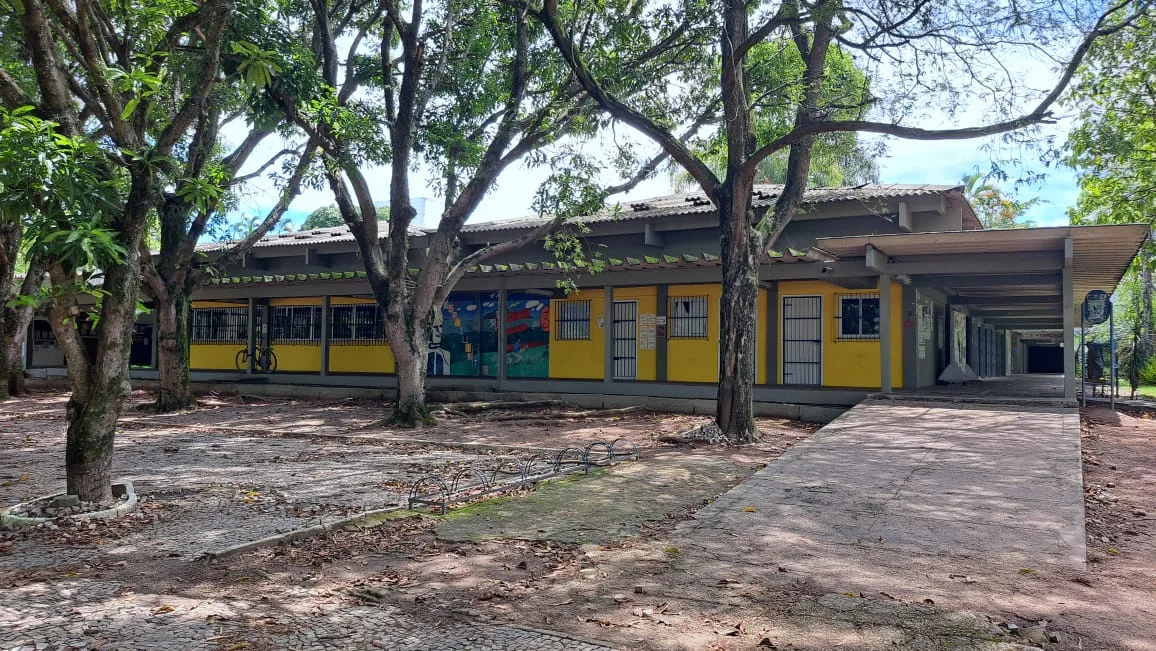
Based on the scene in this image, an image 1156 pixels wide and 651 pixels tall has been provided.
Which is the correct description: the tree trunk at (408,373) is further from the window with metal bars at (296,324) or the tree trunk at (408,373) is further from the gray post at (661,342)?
the window with metal bars at (296,324)

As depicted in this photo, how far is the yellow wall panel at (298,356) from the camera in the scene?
22.1 m

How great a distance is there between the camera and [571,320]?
18406mm

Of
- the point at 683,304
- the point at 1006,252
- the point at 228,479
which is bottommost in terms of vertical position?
the point at 228,479

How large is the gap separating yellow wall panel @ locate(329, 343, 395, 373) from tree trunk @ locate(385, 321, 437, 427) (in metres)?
6.86

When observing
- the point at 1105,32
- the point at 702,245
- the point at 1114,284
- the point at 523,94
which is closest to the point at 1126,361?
the point at 1114,284

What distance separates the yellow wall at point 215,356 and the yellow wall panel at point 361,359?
366 cm

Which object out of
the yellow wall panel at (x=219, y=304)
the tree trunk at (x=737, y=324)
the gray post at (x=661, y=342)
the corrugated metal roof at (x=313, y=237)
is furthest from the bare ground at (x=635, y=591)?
the yellow wall panel at (x=219, y=304)

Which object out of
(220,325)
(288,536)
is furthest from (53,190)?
(220,325)

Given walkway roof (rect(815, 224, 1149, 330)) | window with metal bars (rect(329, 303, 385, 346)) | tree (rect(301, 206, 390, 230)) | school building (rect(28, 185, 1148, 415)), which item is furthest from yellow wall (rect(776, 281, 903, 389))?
tree (rect(301, 206, 390, 230))

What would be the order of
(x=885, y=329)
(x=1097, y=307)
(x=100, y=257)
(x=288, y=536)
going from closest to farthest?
(x=288, y=536), (x=100, y=257), (x=1097, y=307), (x=885, y=329)

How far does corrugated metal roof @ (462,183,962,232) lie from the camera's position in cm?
1500

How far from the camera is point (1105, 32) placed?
8.57 m

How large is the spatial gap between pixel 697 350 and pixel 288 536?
1237 centimetres

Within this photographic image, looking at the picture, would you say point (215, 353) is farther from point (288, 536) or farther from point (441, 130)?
point (288, 536)
